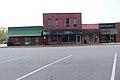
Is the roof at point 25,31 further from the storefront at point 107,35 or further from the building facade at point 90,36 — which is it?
the storefront at point 107,35

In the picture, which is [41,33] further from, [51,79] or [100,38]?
[51,79]

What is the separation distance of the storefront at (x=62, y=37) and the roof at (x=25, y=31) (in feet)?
7.45

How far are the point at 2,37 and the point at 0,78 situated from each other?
107m

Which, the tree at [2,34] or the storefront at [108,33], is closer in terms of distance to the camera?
the storefront at [108,33]

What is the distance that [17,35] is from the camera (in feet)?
254

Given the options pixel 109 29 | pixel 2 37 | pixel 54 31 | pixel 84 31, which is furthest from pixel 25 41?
pixel 2 37

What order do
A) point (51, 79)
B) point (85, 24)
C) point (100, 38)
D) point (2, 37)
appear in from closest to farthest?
point (51, 79)
point (100, 38)
point (85, 24)
point (2, 37)

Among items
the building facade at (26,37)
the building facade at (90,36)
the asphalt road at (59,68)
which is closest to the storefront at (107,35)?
the building facade at (90,36)

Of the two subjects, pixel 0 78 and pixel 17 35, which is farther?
pixel 17 35

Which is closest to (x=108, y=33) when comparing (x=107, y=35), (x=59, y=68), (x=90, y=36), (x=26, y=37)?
(x=107, y=35)

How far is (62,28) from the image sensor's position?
76.9 metres

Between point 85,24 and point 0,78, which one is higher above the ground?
point 85,24

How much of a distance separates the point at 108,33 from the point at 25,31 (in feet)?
64.2

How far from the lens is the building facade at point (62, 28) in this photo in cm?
7562
